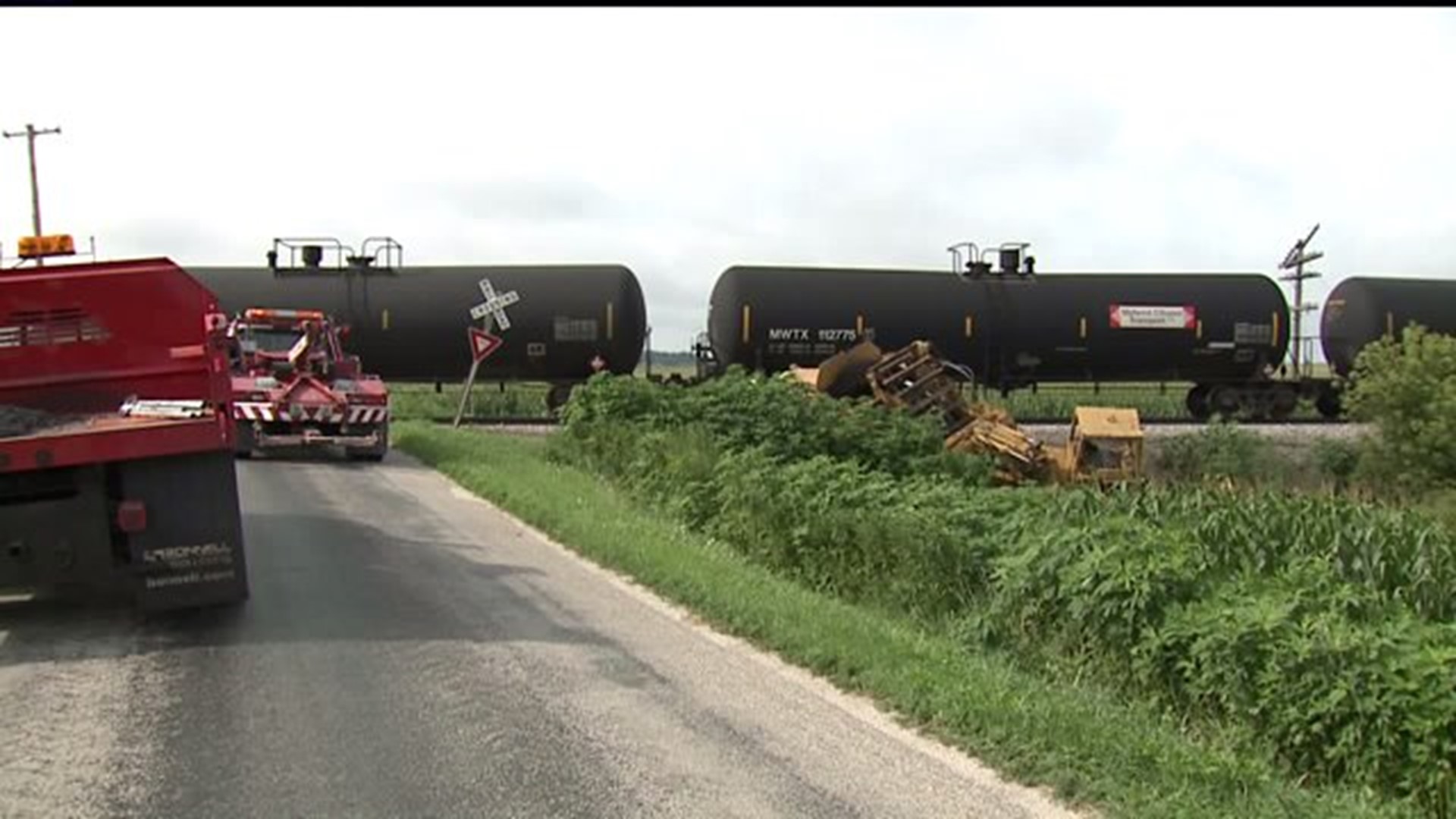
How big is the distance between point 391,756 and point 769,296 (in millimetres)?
23581

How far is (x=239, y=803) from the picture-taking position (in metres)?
4.91

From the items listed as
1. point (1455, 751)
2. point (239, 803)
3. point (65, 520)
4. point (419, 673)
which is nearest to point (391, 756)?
point (239, 803)

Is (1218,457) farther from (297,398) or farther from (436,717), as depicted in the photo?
(436,717)

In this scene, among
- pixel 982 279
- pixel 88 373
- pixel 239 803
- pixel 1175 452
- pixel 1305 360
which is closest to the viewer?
pixel 239 803

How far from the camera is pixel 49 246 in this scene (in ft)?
28.7

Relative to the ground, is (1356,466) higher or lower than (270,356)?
lower

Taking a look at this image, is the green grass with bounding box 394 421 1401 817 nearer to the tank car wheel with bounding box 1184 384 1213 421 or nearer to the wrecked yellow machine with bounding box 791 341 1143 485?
the wrecked yellow machine with bounding box 791 341 1143 485

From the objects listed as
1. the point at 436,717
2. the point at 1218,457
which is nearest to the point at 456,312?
the point at 1218,457

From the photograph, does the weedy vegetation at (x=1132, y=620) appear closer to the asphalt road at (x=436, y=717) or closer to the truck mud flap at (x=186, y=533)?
the asphalt road at (x=436, y=717)

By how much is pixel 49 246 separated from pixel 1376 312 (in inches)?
1212

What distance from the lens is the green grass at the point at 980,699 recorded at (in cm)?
509

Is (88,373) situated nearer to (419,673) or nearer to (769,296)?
(419,673)

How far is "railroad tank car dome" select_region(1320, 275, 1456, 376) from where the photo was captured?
3143 centimetres

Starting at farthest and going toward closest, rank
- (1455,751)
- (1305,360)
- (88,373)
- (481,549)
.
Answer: (1305,360)
(481,549)
(88,373)
(1455,751)
